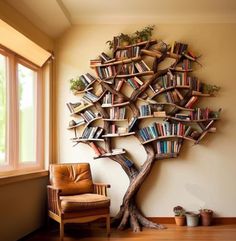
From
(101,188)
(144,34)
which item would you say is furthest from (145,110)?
(101,188)

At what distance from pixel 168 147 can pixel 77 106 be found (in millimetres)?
1394

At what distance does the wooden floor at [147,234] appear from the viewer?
3.85m

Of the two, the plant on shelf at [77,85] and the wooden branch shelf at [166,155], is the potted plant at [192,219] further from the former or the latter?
the plant on shelf at [77,85]

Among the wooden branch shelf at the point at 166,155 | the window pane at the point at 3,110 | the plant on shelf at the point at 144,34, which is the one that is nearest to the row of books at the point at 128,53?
the plant on shelf at the point at 144,34

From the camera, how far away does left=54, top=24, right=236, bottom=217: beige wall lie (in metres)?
4.56

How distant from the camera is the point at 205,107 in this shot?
461 cm

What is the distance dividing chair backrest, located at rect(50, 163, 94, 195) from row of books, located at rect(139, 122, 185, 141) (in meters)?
0.89

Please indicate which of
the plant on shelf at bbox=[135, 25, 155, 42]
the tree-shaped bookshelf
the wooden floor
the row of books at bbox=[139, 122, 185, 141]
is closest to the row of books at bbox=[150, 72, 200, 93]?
the tree-shaped bookshelf

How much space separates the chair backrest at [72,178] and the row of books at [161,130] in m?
0.89

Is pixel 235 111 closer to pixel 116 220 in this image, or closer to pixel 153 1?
pixel 153 1

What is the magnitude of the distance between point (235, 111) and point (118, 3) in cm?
215

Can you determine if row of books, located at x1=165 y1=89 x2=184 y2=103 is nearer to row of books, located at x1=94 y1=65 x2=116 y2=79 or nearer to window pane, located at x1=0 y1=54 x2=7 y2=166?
row of books, located at x1=94 y1=65 x2=116 y2=79

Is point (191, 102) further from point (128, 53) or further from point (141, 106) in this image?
point (128, 53)

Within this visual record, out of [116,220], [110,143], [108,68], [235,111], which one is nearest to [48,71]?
[108,68]
